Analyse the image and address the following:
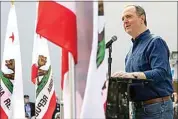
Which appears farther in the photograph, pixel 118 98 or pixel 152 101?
pixel 152 101

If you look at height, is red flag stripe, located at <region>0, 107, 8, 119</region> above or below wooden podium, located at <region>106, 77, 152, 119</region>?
below

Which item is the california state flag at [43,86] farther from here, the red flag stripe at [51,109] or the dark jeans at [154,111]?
the dark jeans at [154,111]

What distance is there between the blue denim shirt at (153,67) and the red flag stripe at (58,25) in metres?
0.43

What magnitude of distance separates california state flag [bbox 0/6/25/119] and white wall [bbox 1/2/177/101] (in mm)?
4006

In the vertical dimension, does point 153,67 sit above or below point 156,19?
below

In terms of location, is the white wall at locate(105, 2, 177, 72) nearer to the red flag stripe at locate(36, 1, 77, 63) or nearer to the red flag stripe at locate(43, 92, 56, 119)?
the red flag stripe at locate(43, 92, 56, 119)

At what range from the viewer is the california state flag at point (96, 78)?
1.73m

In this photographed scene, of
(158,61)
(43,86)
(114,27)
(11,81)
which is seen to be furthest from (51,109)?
(114,27)

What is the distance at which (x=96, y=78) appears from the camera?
1.78 meters

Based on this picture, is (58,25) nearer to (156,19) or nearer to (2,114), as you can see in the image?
(2,114)

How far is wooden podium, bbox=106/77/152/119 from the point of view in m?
1.88

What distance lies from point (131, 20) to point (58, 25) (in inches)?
19.8

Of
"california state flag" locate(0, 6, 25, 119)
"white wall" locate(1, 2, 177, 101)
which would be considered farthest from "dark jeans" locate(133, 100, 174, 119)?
"white wall" locate(1, 2, 177, 101)

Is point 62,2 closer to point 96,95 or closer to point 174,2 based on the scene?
point 96,95
